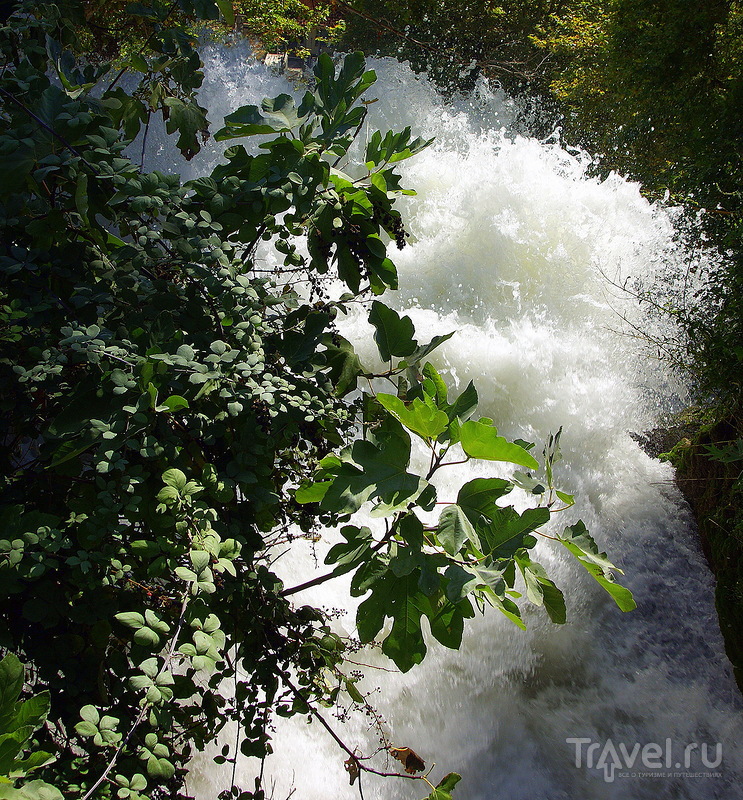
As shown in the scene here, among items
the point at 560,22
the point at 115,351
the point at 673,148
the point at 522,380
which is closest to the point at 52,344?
the point at 115,351

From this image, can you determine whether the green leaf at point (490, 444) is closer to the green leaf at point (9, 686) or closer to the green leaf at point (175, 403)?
the green leaf at point (175, 403)

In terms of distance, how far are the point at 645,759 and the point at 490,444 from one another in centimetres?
203

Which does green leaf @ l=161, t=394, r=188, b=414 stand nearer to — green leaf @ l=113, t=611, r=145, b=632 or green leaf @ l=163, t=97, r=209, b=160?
green leaf @ l=113, t=611, r=145, b=632

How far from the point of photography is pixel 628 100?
4.84 metres

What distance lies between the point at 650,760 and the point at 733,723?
432mm

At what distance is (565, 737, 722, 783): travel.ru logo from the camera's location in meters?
2.22

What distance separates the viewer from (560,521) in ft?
9.59

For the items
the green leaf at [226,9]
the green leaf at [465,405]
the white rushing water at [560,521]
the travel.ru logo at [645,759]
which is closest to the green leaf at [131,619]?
the green leaf at [465,405]

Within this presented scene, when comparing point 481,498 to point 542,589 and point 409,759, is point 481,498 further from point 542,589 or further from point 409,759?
point 409,759

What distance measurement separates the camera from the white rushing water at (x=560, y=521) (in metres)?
2.18

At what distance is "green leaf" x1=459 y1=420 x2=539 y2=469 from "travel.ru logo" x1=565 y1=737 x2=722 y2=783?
1.87 metres

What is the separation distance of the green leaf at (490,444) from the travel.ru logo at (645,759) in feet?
6.13

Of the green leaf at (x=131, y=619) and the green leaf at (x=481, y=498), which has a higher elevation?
the green leaf at (x=481, y=498)

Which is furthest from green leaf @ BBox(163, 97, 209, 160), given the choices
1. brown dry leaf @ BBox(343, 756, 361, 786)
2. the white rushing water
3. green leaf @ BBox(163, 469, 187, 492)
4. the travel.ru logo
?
the travel.ru logo
